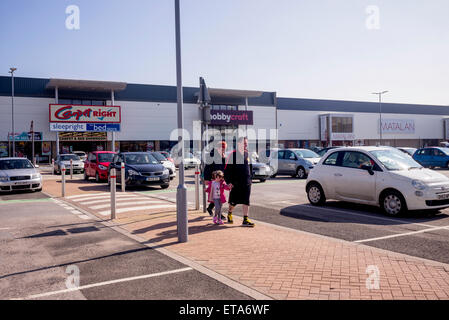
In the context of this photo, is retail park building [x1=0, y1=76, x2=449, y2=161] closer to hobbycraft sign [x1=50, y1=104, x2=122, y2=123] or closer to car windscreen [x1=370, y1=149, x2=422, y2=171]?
hobbycraft sign [x1=50, y1=104, x2=122, y2=123]

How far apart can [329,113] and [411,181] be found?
2024 inches

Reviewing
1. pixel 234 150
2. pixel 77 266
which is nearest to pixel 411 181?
pixel 234 150

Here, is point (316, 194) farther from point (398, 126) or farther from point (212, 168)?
point (398, 126)

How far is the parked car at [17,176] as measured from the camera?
1460cm

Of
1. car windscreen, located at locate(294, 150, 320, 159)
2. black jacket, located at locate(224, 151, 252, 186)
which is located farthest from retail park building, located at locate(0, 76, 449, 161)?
black jacket, located at locate(224, 151, 252, 186)

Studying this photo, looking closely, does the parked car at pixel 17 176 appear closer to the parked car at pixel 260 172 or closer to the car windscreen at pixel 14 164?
the car windscreen at pixel 14 164

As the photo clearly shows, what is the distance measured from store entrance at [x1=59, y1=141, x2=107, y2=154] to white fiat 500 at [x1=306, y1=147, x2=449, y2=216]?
3615 centimetres

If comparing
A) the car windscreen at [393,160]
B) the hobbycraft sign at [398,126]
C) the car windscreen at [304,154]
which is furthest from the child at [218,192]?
the hobbycraft sign at [398,126]

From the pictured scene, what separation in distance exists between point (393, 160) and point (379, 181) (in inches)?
30.9

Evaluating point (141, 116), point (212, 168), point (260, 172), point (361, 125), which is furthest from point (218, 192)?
point (361, 125)
